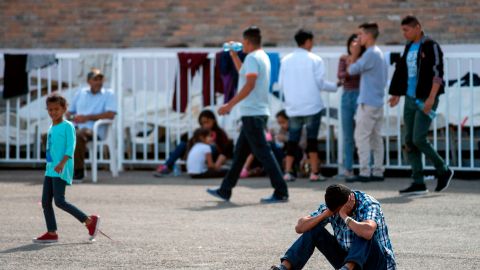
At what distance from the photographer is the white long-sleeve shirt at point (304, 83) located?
15.2 meters

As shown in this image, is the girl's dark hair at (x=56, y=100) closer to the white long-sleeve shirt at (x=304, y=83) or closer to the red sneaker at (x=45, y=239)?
the red sneaker at (x=45, y=239)

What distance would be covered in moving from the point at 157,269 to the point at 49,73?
8.97 meters

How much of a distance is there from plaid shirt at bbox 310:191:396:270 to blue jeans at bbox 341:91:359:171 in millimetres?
7508

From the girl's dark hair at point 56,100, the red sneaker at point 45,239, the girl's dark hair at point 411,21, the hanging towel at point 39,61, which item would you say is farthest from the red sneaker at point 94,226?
the hanging towel at point 39,61

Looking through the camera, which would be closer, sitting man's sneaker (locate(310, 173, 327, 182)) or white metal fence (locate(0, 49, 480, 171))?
sitting man's sneaker (locate(310, 173, 327, 182))

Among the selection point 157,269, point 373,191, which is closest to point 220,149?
point 373,191

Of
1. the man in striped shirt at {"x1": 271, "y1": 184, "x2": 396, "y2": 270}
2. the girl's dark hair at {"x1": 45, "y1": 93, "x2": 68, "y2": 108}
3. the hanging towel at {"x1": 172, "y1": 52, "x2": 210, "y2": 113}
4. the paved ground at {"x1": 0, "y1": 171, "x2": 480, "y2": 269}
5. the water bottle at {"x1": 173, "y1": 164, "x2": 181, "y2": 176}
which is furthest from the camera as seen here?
the hanging towel at {"x1": 172, "y1": 52, "x2": 210, "y2": 113}

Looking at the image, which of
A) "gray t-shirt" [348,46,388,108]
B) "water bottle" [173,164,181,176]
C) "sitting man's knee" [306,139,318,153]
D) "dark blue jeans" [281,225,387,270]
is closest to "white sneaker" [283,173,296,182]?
"sitting man's knee" [306,139,318,153]

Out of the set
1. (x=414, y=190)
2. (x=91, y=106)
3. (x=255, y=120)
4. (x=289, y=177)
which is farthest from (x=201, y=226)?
(x=91, y=106)

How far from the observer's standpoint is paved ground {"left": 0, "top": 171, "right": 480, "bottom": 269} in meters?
9.07

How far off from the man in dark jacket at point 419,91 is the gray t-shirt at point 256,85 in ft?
5.05

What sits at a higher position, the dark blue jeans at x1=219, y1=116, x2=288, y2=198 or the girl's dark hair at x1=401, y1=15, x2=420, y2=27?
the girl's dark hair at x1=401, y1=15, x2=420, y2=27

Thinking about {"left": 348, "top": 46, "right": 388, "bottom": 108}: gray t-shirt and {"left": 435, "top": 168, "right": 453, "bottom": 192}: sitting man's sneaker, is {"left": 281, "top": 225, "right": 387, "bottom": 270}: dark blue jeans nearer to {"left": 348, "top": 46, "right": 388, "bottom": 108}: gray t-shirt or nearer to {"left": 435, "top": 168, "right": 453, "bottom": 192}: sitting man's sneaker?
{"left": 435, "top": 168, "right": 453, "bottom": 192}: sitting man's sneaker

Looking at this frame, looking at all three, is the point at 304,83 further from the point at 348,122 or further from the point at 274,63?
the point at 274,63
